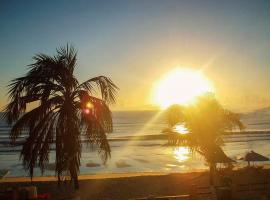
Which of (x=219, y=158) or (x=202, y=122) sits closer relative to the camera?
(x=219, y=158)

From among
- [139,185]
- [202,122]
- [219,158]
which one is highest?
[202,122]

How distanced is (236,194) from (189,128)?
29.2 feet

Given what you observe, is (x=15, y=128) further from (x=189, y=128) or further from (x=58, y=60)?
(x=189, y=128)

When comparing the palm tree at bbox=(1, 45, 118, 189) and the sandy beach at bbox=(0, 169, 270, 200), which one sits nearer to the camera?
the palm tree at bbox=(1, 45, 118, 189)

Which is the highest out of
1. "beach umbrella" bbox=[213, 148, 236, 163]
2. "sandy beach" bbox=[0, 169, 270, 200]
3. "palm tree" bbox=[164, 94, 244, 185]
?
"palm tree" bbox=[164, 94, 244, 185]

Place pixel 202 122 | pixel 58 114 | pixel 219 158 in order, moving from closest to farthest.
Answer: pixel 58 114
pixel 219 158
pixel 202 122

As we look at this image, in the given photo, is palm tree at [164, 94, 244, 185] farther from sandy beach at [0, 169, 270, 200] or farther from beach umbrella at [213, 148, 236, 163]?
sandy beach at [0, 169, 270, 200]

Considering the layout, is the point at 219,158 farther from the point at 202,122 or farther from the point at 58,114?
the point at 58,114

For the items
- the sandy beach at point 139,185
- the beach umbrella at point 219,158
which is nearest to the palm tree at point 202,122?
the beach umbrella at point 219,158

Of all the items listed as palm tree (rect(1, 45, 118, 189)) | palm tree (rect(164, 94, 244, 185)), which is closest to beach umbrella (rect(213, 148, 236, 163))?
palm tree (rect(164, 94, 244, 185))

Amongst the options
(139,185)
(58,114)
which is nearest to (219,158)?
(139,185)

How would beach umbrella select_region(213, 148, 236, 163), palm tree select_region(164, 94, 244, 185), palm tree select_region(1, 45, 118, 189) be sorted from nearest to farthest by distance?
1. palm tree select_region(1, 45, 118, 189)
2. beach umbrella select_region(213, 148, 236, 163)
3. palm tree select_region(164, 94, 244, 185)

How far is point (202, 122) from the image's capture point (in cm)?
2250

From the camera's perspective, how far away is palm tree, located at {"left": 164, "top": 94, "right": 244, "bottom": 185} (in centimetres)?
2250
